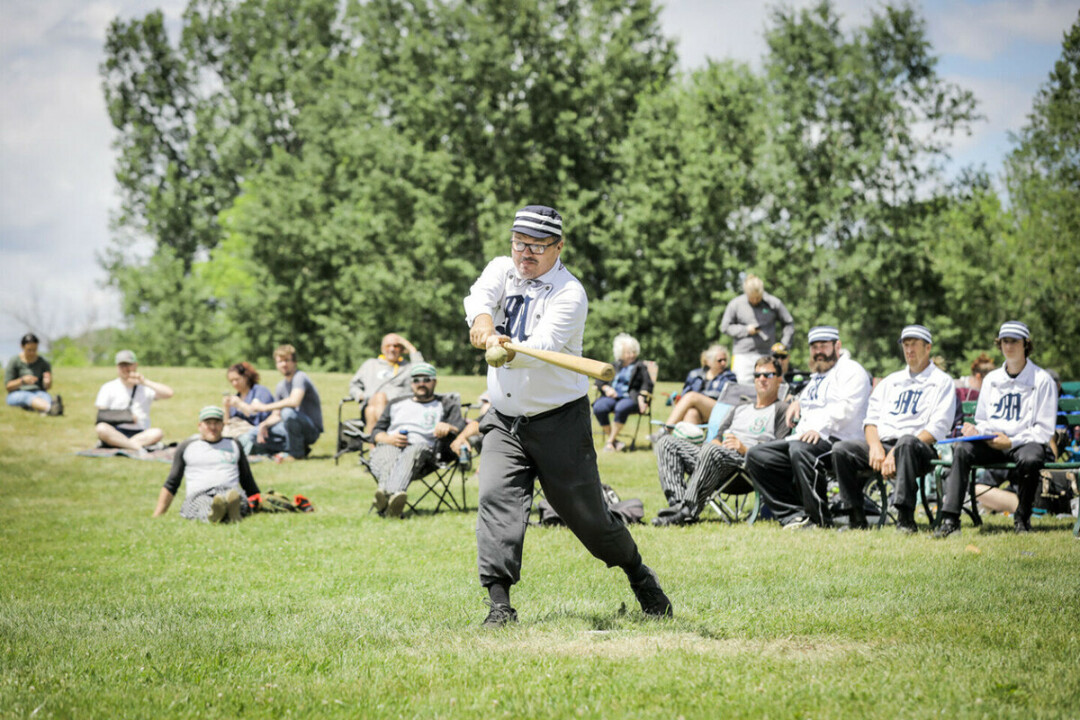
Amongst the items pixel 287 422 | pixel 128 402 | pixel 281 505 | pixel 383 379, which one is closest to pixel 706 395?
pixel 383 379

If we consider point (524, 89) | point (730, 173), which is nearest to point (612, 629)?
point (730, 173)

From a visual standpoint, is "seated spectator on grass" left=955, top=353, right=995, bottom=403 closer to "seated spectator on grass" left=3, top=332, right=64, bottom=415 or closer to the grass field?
the grass field

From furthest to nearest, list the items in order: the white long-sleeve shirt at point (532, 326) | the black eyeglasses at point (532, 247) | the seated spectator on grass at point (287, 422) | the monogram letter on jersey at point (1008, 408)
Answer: the seated spectator on grass at point (287, 422)
the monogram letter on jersey at point (1008, 408)
the black eyeglasses at point (532, 247)
the white long-sleeve shirt at point (532, 326)

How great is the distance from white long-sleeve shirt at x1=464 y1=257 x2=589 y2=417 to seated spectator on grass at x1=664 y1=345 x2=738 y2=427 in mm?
8172

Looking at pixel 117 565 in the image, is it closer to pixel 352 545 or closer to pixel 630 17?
pixel 352 545

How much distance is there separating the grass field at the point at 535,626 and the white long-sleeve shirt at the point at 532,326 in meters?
1.16

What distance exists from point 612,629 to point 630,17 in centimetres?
3574

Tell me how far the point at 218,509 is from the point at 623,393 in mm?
7392

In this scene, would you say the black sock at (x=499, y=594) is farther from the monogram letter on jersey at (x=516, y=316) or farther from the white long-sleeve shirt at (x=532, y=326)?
the monogram letter on jersey at (x=516, y=316)

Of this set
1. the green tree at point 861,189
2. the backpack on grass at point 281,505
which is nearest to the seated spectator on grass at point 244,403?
the backpack on grass at point 281,505

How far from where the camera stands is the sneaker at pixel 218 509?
1044 cm

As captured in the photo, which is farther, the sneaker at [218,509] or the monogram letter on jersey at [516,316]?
the sneaker at [218,509]

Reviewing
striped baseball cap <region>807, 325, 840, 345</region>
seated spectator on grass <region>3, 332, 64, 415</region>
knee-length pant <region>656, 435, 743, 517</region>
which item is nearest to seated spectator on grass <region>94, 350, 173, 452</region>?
seated spectator on grass <region>3, 332, 64, 415</region>

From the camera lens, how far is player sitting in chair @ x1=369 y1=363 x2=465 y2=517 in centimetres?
1089
